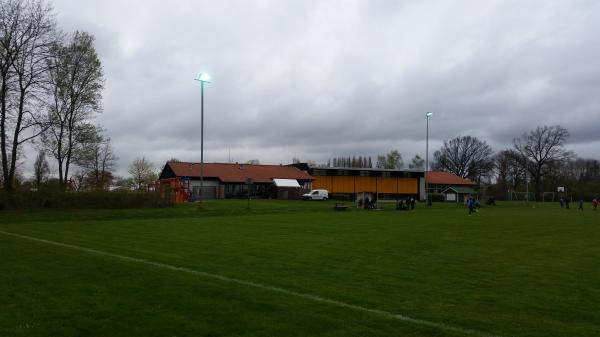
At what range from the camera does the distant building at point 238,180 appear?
69.9 metres

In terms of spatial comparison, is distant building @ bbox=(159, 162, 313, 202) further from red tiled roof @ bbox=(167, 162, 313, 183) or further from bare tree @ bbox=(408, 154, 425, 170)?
bare tree @ bbox=(408, 154, 425, 170)

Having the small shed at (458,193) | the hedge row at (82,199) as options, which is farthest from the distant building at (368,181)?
the hedge row at (82,199)

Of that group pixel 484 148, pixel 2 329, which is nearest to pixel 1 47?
pixel 2 329

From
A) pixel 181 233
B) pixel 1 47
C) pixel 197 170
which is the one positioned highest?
pixel 1 47

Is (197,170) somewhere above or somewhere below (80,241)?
above

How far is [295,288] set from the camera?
9328mm

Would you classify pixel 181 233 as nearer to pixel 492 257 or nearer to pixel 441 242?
pixel 441 242

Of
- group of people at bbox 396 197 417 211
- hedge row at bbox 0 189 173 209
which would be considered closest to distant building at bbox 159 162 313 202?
group of people at bbox 396 197 417 211

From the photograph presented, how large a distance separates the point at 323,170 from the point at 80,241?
219 feet

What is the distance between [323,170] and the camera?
3282 inches

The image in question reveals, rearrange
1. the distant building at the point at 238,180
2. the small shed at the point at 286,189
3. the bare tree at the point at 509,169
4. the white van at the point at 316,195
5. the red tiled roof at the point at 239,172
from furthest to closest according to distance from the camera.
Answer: the bare tree at the point at 509,169 < the small shed at the point at 286,189 < the red tiled roof at the point at 239,172 < the distant building at the point at 238,180 < the white van at the point at 316,195

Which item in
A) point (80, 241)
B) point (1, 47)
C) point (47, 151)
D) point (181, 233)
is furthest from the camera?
point (47, 151)

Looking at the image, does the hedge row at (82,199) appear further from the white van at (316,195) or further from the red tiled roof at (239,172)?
the white van at (316,195)

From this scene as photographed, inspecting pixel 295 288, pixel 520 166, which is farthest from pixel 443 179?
pixel 295 288
